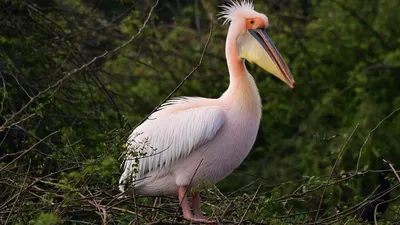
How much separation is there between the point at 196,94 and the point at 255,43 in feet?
14.7

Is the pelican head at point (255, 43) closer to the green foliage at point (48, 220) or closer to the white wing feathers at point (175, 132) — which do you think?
the white wing feathers at point (175, 132)

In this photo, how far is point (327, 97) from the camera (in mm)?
9883

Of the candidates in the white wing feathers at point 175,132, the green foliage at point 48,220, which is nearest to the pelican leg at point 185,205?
the white wing feathers at point 175,132

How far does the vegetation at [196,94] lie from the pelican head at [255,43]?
0.15m

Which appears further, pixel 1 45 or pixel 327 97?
pixel 327 97

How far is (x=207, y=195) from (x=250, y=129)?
41 cm

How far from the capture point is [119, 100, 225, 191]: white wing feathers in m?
5.61

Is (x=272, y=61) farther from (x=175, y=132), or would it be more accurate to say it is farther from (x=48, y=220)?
(x=48, y=220)

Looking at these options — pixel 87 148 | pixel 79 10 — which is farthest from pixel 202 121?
pixel 79 10

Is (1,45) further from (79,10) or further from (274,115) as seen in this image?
(274,115)

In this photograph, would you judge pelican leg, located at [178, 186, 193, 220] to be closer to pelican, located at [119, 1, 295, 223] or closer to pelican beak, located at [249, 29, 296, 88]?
pelican, located at [119, 1, 295, 223]

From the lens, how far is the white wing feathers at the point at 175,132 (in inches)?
221

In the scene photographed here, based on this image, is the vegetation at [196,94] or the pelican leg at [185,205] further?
the pelican leg at [185,205]

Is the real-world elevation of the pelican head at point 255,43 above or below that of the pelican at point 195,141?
above
